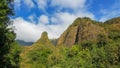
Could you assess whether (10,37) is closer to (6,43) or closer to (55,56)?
(6,43)

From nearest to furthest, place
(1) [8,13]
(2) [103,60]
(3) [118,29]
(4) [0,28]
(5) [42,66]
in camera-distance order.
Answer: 1. (4) [0,28]
2. (1) [8,13]
3. (2) [103,60]
4. (5) [42,66]
5. (3) [118,29]

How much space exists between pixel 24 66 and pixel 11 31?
3866 inches

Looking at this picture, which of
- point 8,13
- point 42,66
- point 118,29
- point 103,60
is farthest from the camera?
point 118,29

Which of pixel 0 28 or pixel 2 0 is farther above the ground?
pixel 2 0

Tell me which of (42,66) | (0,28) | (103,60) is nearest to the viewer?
(0,28)

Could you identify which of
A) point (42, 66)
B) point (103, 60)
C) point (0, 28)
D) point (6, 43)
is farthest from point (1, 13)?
point (42, 66)

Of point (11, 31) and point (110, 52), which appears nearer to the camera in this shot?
point (11, 31)

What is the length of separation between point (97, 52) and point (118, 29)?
110521mm

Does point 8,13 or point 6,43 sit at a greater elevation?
point 8,13

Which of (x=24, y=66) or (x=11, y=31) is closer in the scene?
(x=11, y=31)

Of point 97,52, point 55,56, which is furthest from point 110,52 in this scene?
point 55,56

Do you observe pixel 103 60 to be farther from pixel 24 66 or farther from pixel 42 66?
pixel 24 66

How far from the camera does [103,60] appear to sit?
82938 millimetres

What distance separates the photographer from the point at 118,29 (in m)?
194
